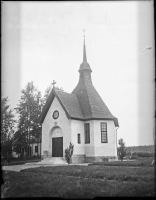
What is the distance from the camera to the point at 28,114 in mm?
35219

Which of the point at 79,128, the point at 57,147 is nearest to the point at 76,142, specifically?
the point at 79,128

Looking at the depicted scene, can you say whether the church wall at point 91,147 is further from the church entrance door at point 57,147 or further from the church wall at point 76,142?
the church entrance door at point 57,147

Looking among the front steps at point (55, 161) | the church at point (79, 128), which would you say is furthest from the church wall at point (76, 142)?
the front steps at point (55, 161)

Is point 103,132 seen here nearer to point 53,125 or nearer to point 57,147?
point 57,147

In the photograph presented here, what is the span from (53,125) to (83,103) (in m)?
4.42

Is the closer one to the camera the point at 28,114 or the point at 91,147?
the point at 91,147

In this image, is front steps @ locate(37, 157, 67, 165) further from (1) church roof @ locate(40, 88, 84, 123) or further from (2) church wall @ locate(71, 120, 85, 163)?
(1) church roof @ locate(40, 88, 84, 123)

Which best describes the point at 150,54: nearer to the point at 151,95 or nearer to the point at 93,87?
the point at 151,95

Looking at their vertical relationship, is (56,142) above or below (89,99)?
below

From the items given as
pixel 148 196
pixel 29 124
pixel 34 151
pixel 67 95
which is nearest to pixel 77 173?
pixel 148 196

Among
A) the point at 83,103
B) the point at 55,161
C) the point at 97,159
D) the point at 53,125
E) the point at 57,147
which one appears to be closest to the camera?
the point at 55,161

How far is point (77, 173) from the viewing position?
11734 millimetres

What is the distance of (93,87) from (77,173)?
1730 centimetres

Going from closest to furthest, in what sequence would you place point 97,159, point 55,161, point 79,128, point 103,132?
1. point 55,161
2. point 97,159
3. point 79,128
4. point 103,132
